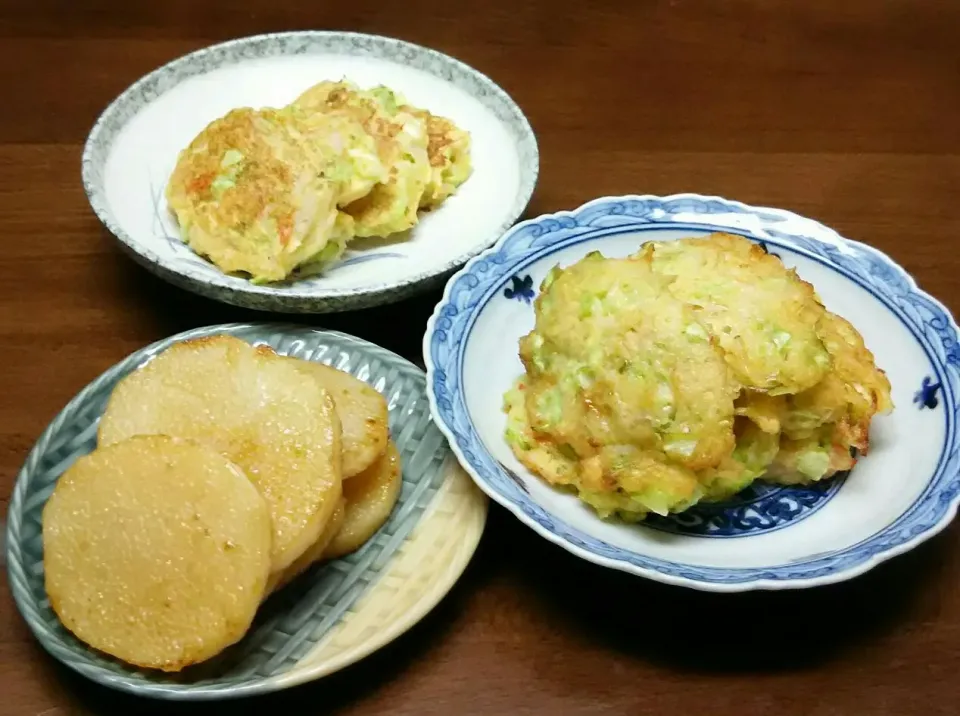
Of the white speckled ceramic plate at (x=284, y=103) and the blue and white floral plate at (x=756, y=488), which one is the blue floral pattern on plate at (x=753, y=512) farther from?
the white speckled ceramic plate at (x=284, y=103)

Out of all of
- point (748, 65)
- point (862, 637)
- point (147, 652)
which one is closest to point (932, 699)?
point (862, 637)

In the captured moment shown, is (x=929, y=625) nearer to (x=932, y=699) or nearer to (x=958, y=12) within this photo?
(x=932, y=699)

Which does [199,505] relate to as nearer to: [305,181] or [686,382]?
[686,382]

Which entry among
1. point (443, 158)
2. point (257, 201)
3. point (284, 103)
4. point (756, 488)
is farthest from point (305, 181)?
point (756, 488)

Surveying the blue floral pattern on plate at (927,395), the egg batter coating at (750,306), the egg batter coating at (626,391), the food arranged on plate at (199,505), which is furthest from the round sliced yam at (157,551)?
the blue floral pattern on plate at (927,395)

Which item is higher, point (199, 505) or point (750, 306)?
point (750, 306)

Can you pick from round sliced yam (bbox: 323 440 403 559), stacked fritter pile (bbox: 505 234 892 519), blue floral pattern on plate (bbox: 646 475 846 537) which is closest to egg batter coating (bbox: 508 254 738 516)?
stacked fritter pile (bbox: 505 234 892 519)
